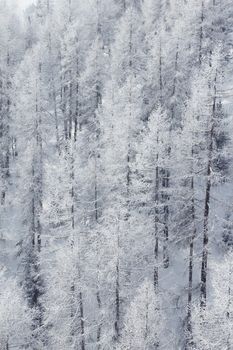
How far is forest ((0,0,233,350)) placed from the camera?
32.0 m

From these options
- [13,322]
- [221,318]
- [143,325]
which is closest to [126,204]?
[143,325]

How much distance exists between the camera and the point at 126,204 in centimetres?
3934

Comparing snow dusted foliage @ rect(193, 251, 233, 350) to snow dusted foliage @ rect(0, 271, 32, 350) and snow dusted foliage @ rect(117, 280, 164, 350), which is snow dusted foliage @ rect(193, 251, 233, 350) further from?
snow dusted foliage @ rect(0, 271, 32, 350)

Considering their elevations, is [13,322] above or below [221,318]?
below

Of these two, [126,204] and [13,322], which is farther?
[126,204]

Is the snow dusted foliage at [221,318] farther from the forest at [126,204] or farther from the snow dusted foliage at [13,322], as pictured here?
the snow dusted foliage at [13,322]

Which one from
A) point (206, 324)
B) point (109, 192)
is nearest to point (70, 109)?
point (109, 192)

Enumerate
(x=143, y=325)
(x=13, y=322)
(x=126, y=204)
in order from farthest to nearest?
(x=126, y=204), (x=13, y=322), (x=143, y=325)

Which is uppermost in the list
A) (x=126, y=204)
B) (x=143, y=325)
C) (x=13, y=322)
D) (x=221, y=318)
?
(x=126, y=204)

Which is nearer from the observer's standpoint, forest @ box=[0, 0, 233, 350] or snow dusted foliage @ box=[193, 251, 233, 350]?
snow dusted foliage @ box=[193, 251, 233, 350]

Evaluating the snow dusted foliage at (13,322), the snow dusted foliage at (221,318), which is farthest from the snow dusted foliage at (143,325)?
the snow dusted foliage at (13,322)

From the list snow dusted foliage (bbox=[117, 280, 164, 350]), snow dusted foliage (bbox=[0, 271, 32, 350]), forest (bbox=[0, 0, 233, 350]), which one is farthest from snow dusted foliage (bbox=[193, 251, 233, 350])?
snow dusted foliage (bbox=[0, 271, 32, 350])

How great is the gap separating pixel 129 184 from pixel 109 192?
3078 mm

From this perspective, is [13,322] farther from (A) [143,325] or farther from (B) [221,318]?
(B) [221,318]
